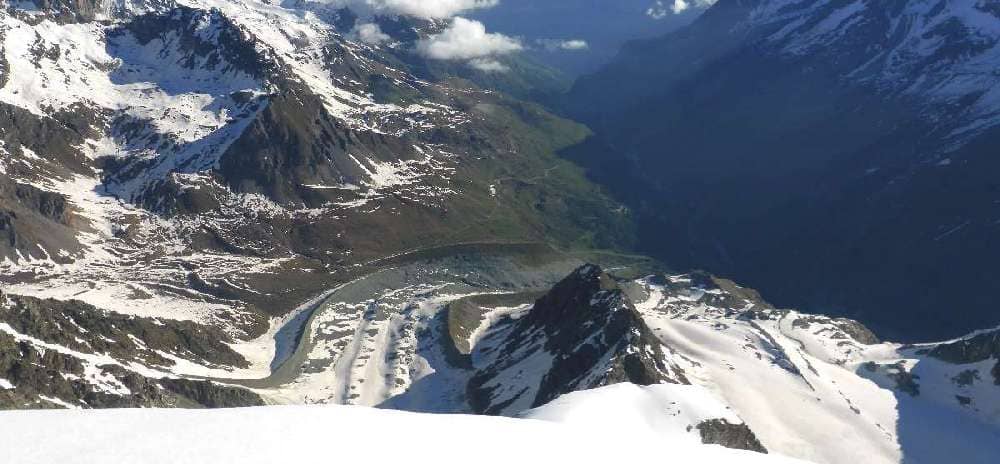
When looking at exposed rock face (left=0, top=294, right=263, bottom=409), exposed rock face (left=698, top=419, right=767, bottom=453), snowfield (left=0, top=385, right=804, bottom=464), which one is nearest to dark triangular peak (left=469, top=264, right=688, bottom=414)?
exposed rock face (left=698, top=419, right=767, bottom=453)

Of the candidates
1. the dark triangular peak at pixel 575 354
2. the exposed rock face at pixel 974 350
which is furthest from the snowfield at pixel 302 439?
the exposed rock face at pixel 974 350

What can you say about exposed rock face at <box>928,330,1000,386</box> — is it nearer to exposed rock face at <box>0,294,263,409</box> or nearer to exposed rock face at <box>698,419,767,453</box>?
exposed rock face at <box>698,419,767,453</box>

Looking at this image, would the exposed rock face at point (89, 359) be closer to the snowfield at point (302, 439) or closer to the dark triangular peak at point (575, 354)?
the dark triangular peak at point (575, 354)

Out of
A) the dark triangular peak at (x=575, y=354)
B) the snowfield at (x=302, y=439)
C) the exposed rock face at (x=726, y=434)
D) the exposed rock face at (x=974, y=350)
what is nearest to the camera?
the snowfield at (x=302, y=439)

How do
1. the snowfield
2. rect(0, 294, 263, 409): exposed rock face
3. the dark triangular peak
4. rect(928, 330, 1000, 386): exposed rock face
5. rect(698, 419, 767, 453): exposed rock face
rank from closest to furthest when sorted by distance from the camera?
the snowfield, rect(698, 419, 767, 453): exposed rock face, rect(0, 294, 263, 409): exposed rock face, the dark triangular peak, rect(928, 330, 1000, 386): exposed rock face

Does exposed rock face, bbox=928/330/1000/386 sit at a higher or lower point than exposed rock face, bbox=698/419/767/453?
lower

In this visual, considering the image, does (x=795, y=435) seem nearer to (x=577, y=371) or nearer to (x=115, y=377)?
(x=577, y=371)

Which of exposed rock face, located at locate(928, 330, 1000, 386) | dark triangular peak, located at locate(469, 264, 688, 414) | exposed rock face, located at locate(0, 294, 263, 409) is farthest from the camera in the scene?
exposed rock face, located at locate(928, 330, 1000, 386)
